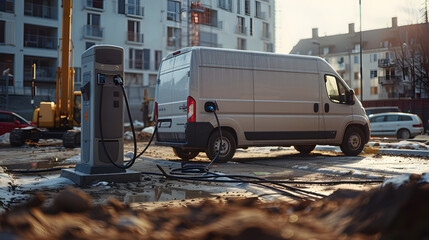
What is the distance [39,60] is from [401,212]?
144ft

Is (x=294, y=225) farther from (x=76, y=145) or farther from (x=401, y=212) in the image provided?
(x=76, y=145)

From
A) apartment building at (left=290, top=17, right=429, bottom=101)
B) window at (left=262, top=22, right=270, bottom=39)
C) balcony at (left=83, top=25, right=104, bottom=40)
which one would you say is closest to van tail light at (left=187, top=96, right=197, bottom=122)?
window at (left=262, top=22, right=270, bottom=39)

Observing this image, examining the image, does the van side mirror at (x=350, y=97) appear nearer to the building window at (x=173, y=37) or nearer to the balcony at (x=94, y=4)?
the balcony at (x=94, y=4)

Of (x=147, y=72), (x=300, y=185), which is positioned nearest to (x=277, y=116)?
(x=300, y=185)

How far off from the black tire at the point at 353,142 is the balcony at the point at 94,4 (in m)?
35.1

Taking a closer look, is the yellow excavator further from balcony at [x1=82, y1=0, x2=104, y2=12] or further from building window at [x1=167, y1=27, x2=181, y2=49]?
building window at [x1=167, y1=27, x2=181, y2=49]

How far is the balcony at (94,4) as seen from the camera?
42406mm

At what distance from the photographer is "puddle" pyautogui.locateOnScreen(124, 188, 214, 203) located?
214 inches

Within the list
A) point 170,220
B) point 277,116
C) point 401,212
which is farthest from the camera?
point 277,116

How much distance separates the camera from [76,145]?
16922 millimetres

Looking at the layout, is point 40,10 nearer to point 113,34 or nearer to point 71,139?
point 113,34

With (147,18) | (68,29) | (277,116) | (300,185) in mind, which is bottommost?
(300,185)

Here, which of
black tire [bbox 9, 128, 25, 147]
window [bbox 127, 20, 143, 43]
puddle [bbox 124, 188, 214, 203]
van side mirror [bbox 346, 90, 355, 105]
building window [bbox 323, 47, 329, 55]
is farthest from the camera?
building window [bbox 323, 47, 329, 55]

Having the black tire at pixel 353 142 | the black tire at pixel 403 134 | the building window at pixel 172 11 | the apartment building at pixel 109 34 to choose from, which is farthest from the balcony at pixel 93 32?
the black tire at pixel 353 142
